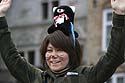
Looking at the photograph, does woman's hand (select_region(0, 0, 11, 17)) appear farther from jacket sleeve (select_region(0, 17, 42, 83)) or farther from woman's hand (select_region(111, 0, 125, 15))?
woman's hand (select_region(111, 0, 125, 15))

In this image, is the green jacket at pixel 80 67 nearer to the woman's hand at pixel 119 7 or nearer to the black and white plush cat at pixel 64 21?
the woman's hand at pixel 119 7

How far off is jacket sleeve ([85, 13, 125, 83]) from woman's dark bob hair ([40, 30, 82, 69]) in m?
0.13

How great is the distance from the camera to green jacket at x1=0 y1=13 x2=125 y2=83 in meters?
2.74

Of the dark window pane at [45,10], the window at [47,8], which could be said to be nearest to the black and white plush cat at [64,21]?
the window at [47,8]

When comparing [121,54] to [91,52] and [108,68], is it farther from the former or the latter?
[91,52]

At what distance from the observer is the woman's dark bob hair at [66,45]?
292cm

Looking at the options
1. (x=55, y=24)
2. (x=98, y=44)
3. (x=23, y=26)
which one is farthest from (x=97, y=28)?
(x=55, y=24)

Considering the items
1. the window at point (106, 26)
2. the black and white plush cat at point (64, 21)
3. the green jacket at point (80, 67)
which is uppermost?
the black and white plush cat at point (64, 21)

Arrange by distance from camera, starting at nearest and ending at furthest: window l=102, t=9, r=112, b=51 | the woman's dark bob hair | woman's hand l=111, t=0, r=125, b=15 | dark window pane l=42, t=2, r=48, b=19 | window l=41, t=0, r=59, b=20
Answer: woman's hand l=111, t=0, r=125, b=15 → the woman's dark bob hair → window l=102, t=9, r=112, b=51 → window l=41, t=0, r=59, b=20 → dark window pane l=42, t=2, r=48, b=19

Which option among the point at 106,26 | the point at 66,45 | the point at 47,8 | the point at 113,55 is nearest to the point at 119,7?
the point at 113,55

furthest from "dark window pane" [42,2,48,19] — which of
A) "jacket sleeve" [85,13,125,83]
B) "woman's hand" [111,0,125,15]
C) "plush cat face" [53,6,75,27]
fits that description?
"woman's hand" [111,0,125,15]

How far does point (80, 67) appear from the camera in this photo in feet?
9.70

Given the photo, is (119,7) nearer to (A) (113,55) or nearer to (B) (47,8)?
(A) (113,55)

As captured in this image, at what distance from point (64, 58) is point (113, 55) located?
319 mm
